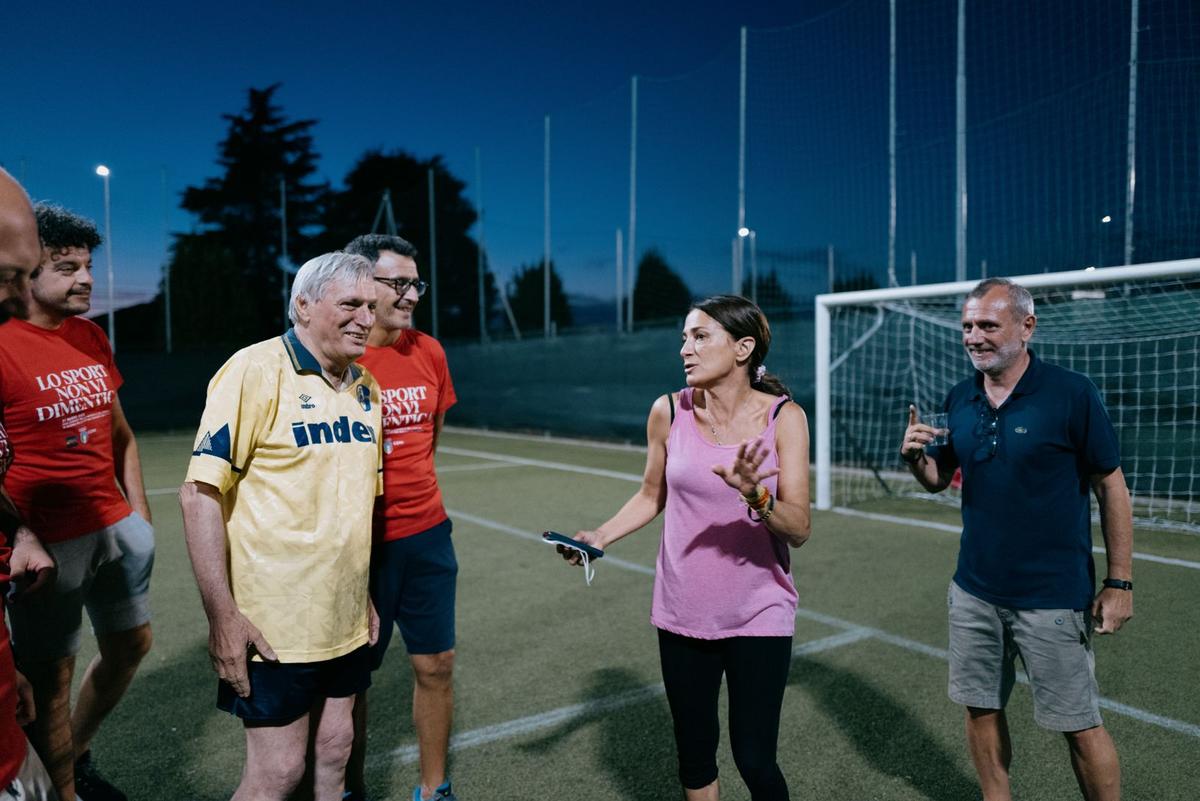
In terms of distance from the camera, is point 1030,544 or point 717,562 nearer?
point 717,562

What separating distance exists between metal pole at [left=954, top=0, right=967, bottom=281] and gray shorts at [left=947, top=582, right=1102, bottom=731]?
789cm

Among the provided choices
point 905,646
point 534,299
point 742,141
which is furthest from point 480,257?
point 905,646

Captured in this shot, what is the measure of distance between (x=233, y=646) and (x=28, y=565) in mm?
495

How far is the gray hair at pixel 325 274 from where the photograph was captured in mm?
2186

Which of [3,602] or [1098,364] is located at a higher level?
[1098,364]

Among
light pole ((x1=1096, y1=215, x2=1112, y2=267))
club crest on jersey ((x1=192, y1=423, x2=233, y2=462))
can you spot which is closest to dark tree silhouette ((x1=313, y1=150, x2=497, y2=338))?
light pole ((x1=1096, y1=215, x2=1112, y2=267))

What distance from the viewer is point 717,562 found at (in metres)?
2.33

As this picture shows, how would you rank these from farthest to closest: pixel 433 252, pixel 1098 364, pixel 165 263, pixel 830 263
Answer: pixel 165 263, pixel 433 252, pixel 830 263, pixel 1098 364

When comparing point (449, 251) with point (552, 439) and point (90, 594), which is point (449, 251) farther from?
point (90, 594)

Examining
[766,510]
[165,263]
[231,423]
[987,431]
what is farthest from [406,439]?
[165,263]

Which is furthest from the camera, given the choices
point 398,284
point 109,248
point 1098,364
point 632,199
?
point 109,248

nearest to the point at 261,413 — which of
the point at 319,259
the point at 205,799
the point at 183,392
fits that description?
the point at 319,259

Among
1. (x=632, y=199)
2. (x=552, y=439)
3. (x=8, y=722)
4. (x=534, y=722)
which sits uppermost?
(x=632, y=199)

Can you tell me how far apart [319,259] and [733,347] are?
1165 mm
